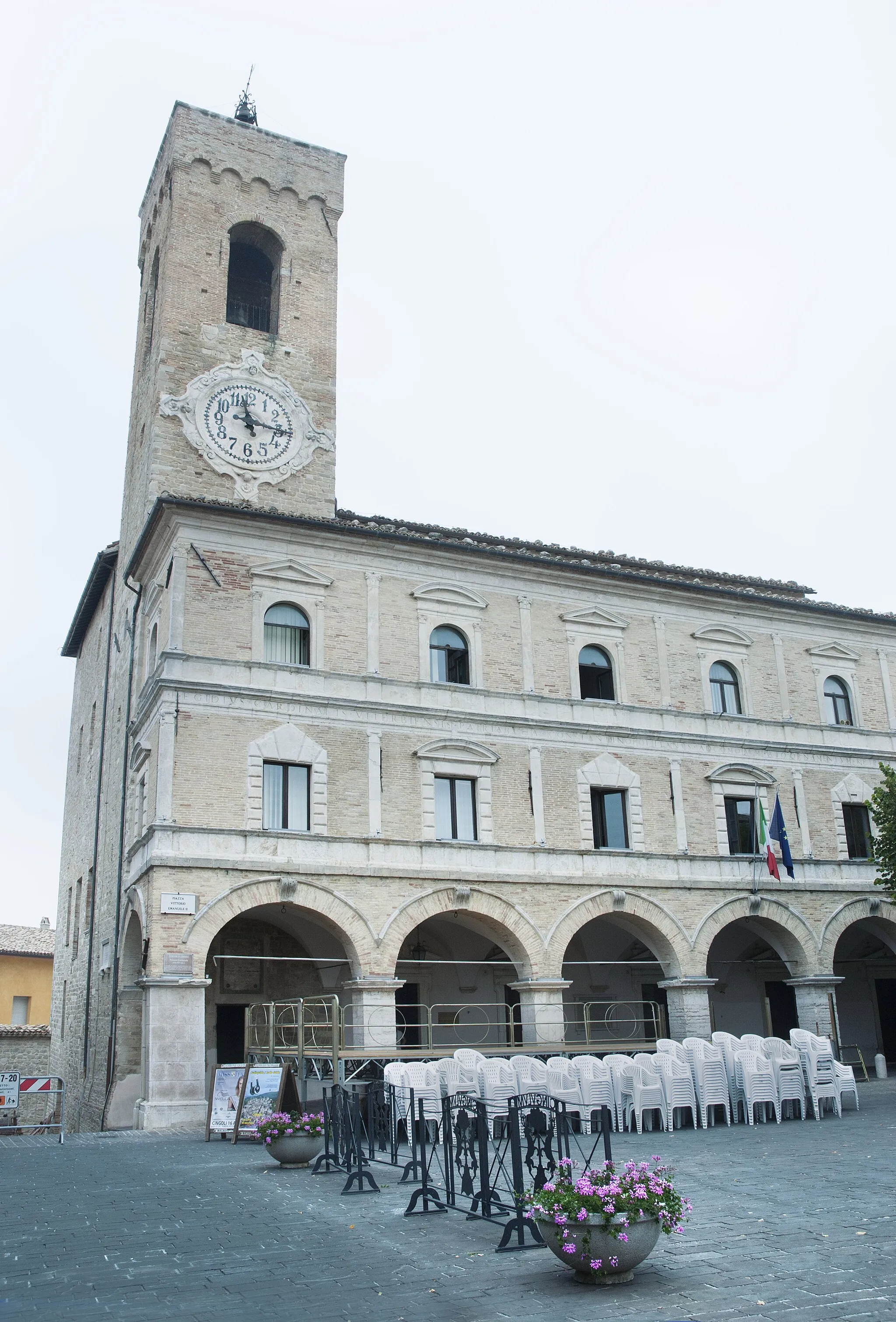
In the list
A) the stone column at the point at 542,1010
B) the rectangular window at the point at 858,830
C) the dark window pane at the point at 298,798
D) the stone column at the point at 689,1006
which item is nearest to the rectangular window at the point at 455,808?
the dark window pane at the point at 298,798

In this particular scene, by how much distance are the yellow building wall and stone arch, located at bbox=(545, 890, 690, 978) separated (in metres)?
27.1

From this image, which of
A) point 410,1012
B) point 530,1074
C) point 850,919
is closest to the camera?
point 530,1074

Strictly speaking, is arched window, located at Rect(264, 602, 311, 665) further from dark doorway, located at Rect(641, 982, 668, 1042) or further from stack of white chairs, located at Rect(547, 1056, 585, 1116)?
dark doorway, located at Rect(641, 982, 668, 1042)

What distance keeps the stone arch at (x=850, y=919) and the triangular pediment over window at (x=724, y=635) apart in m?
6.35

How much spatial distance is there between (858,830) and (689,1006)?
662 cm

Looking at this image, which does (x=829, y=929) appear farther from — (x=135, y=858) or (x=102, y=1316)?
(x=102, y=1316)

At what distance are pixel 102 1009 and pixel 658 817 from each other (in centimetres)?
1279

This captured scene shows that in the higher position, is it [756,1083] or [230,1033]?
[230,1033]

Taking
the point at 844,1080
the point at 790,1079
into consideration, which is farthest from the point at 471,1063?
the point at 844,1080

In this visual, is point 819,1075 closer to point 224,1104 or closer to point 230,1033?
point 224,1104

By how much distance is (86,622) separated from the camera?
34.4 meters

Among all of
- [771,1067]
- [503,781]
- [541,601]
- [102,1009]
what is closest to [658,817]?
[503,781]

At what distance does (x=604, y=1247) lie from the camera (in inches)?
283

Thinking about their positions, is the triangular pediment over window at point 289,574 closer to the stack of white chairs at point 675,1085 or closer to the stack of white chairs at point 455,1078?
A: the stack of white chairs at point 455,1078
